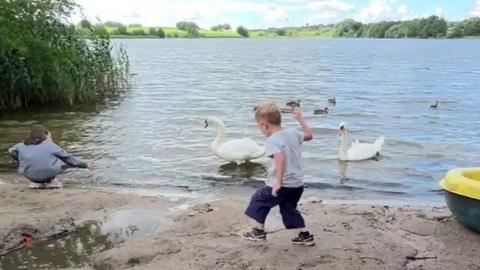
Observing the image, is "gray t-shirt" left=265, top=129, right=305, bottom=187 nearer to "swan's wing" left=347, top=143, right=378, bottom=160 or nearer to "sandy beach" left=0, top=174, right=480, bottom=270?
"sandy beach" left=0, top=174, right=480, bottom=270

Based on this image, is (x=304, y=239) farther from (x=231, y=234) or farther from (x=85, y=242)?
(x=85, y=242)

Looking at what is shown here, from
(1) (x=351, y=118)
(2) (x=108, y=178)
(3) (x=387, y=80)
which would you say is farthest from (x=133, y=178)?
(3) (x=387, y=80)

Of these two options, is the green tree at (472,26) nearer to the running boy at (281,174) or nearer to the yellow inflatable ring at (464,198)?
the yellow inflatable ring at (464,198)

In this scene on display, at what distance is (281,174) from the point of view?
619 cm

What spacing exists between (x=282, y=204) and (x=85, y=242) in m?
2.22

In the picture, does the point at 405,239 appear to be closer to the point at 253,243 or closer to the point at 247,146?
the point at 253,243

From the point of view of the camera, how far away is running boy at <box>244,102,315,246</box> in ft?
20.6

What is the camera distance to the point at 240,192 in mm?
10828

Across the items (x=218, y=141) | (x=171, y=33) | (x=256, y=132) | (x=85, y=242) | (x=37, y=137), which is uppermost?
(x=37, y=137)

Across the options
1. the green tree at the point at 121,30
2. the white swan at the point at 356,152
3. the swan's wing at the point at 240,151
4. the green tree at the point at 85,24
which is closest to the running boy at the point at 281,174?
the swan's wing at the point at 240,151

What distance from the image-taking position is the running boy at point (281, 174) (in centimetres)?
627

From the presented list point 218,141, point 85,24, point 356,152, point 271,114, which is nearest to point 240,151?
point 218,141

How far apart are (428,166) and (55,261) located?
916 centimetres

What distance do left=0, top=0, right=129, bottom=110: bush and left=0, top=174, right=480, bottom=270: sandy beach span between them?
36.8ft
